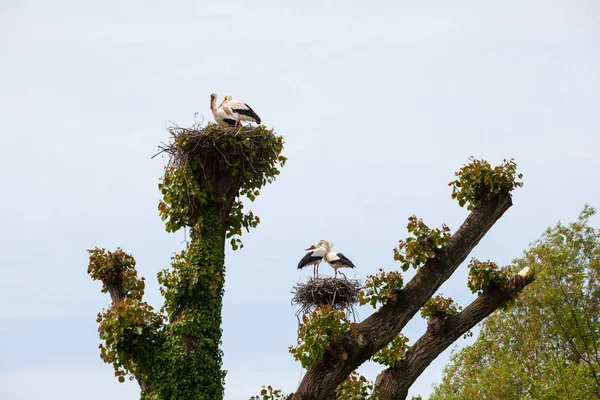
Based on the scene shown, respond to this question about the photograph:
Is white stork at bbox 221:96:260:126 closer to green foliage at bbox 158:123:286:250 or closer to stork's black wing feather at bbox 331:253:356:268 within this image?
green foliage at bbox 158:123:286:250

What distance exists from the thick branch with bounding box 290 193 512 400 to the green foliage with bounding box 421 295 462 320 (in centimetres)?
48

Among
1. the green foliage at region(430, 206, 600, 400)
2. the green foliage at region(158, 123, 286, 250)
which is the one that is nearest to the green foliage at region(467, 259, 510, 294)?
the green foliage at region(158, 123, 286, 250)

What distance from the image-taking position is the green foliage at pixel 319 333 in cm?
1162

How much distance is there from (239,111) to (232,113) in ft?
0.52

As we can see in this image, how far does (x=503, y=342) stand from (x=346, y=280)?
10450mm

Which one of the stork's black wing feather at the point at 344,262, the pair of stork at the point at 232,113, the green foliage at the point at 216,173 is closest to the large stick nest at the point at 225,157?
A: the green foliage at the point at 216,173

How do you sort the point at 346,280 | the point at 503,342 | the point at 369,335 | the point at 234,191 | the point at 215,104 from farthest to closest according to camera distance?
the point at 503,342 → the point at 346,280 → the point at 215,104 → the point at 234,191 → the point at 369,335

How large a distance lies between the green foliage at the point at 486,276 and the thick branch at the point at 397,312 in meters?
0.44

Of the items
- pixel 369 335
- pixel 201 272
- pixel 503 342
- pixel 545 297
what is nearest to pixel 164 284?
pixel 201 272

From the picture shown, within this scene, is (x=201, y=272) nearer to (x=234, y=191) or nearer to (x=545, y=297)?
(x=234, y=191)

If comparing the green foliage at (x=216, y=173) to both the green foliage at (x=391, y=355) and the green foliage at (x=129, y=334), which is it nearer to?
the green foliage at (x=129, y=334)

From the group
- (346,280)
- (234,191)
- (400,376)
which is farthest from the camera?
(346,280)

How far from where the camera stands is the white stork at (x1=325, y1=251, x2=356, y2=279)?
60.3 ft

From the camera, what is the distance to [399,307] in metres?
12.3
